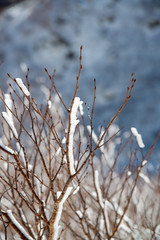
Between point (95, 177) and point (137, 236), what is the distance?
2086 millimetres

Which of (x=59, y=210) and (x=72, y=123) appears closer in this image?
(x=72, y=123)

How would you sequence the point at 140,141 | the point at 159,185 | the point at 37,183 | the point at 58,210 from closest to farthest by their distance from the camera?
the point at 58,210
the point at 140,141
the point at 37,183
the point at 159,185

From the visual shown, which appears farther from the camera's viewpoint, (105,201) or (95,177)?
(105,201)

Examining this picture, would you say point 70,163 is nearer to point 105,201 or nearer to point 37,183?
point 37,183

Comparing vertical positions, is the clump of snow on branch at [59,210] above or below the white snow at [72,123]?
below

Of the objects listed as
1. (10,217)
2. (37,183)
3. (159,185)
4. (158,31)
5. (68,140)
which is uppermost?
(158,31)

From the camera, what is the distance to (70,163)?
5.14 ft

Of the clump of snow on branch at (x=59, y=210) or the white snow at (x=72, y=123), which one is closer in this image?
the white snow at (x=72, y=123)

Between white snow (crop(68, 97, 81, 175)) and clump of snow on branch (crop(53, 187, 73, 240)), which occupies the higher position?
white snow (crop(68, 97, 81, 175))

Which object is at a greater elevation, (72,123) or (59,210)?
(72,123)

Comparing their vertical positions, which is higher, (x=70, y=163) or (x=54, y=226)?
(x=70, y=163)

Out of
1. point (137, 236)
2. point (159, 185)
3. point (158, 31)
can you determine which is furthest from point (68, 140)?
point (158, 31)

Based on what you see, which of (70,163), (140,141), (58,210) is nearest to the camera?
(70,163)

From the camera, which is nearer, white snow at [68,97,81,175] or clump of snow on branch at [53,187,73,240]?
white snow at [68,97,81,175]
